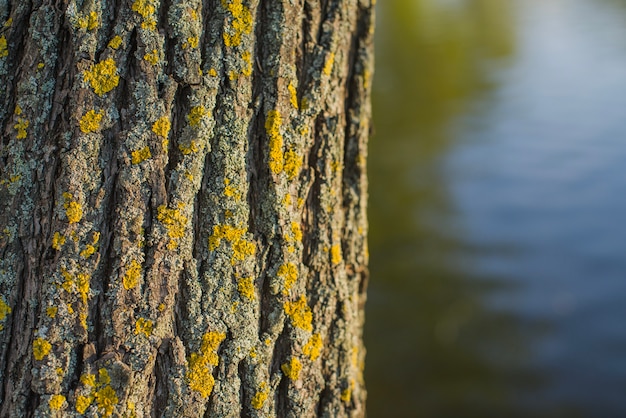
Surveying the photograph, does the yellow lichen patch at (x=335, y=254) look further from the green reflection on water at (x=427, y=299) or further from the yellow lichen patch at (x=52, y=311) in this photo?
the green reflection on water at (x=427, y=299)

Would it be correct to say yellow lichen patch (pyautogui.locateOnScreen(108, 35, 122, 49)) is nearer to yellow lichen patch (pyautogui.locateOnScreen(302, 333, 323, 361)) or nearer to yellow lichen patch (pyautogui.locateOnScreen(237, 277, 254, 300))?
yellow lichen patch (pyautogui.locateOnScreen(237, 277, 254, 300))

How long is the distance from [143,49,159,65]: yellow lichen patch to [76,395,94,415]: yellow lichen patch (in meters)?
0.66

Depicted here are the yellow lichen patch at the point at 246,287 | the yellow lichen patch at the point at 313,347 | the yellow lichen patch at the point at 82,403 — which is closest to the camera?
the yellow lichen patch at the point at 82,403

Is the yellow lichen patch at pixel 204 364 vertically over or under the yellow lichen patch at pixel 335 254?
under

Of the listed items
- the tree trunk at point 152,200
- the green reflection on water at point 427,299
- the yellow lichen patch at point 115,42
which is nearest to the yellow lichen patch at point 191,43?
the tree trunk at point 152,200

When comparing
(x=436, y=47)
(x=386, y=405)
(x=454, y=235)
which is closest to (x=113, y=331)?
(x=386, y=405)

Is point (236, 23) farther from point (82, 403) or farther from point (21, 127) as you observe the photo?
point (82, 403)

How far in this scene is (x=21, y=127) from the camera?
1.36 metres

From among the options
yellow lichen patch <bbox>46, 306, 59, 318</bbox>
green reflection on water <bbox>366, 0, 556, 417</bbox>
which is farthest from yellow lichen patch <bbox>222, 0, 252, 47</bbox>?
green reflection on water <bbox>366, 0, 556, 417</bbox>

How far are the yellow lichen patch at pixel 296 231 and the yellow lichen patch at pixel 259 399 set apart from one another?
0.33 meters

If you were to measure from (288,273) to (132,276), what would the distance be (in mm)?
338

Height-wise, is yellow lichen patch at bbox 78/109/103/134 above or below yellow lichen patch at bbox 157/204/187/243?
above

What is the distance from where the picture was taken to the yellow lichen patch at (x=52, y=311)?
51.9 inches

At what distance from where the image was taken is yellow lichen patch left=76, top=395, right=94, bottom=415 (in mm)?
1310
